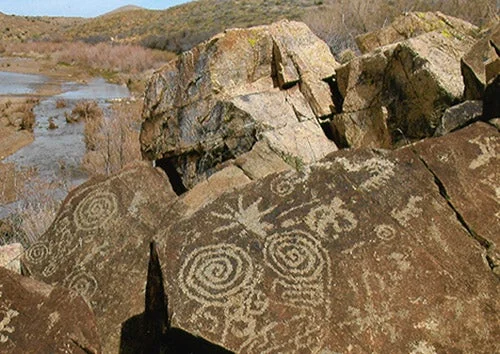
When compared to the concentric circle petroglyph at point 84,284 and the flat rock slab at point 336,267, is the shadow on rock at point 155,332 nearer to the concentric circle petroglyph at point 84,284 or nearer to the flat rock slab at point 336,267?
the flat rock slab at point 336,267

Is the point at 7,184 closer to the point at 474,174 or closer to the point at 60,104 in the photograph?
the point at 60,104

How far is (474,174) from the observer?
2.58 m

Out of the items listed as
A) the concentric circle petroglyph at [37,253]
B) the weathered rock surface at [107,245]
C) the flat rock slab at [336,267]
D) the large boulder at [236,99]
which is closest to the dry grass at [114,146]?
the large boulder at [236,99]

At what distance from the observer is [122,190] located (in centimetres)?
342

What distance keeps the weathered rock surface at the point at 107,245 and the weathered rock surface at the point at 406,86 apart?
212cm

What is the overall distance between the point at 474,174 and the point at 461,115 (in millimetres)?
941

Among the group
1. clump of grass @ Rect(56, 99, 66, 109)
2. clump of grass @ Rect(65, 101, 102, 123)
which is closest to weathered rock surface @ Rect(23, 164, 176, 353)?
clump of grass @ Rect(65, 101, 102, 123)

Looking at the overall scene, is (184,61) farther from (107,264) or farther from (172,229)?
(172,229)

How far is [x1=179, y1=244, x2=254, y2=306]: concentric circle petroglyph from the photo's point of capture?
2.16 metres

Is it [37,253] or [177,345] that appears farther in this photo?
[37,253]

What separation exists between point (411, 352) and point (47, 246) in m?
2.35

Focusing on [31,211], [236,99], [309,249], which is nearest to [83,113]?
[31,211]

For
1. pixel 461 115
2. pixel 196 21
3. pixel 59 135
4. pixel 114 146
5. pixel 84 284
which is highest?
pixel 461 115

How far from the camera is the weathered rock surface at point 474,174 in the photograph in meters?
2.39
